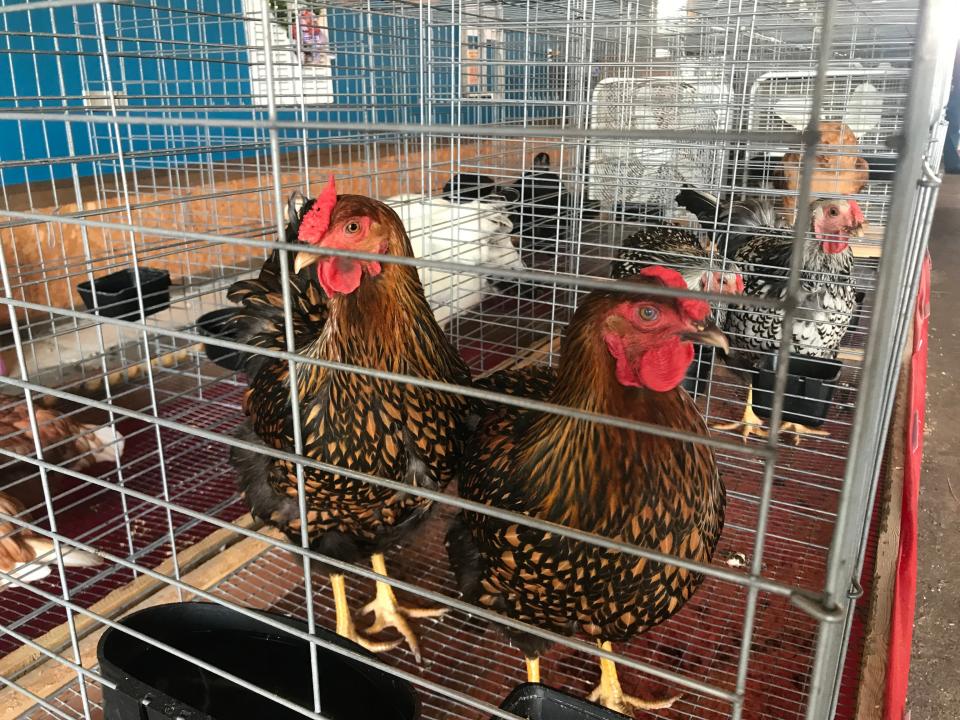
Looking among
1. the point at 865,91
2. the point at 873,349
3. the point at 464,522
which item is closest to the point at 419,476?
the point at 464,522

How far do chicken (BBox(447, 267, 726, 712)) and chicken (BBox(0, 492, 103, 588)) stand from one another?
0.94m

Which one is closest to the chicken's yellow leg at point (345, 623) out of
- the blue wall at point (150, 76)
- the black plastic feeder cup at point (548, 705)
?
the black plastic feeder cup at point (548, 705)

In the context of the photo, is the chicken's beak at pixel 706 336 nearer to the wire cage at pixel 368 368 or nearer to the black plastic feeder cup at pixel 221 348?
the wire cage at pixel 368 368

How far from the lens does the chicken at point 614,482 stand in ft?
2.93

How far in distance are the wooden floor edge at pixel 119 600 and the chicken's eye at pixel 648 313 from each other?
27.8 inches

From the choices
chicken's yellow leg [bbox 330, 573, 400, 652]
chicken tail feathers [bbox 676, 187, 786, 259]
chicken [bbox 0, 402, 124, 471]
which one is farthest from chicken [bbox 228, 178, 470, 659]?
chicken tail feathers [bbox 676, 187, 786, 259]

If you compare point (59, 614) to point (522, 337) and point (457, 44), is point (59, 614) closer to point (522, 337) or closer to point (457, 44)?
point (457, 44)

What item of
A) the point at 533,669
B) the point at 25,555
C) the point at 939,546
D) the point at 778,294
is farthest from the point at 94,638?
the point at 939,546

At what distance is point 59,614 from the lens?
1.40 m

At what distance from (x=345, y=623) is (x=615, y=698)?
0.53 m

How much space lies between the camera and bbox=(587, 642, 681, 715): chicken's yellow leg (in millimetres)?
1157

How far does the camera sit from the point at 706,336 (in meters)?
0.82

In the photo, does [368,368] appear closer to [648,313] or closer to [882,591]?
[648,313]

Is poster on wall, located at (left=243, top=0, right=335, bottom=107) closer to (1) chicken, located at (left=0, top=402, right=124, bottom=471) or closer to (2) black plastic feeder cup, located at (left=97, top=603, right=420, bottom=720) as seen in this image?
(1) chicken, located at (left=0, top=402, right=124, bottom=471)
